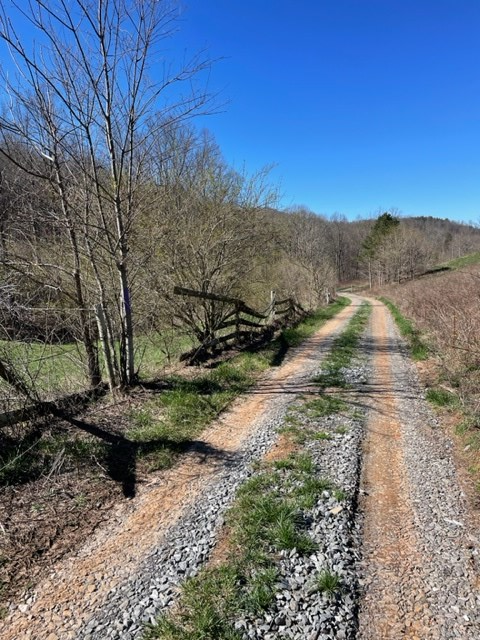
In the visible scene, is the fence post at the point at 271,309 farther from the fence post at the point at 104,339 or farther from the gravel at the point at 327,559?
the gravel at the point at 327,559

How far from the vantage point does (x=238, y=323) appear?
35.6ft

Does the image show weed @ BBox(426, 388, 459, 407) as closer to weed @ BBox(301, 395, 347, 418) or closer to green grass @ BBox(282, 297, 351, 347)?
weed @ BBox(301, 395, 347, 418)

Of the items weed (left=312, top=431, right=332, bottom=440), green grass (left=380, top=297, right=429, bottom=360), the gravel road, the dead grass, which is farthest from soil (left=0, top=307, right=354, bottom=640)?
green grass (left=380, top=297, right=429, bottom=360)

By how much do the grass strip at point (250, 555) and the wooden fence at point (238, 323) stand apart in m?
4.99

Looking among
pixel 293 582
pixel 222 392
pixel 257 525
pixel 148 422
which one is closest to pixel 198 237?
pixel 222 392

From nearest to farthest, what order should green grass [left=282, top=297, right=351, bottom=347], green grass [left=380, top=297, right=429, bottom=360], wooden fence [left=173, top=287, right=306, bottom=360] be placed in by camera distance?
1. wooden fence [left=173, top=287, right=306, bottom=360]
2. green grass [left=380, top=297, right=429, bottom=360]
3. green grass [left=282, top=297, right=351, bottom=347]

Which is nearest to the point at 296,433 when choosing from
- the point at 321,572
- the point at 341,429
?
the point at 341,429

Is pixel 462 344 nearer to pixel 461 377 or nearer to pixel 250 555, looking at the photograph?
pixel 461 377

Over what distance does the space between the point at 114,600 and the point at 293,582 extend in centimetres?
124

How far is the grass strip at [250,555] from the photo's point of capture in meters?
2.38

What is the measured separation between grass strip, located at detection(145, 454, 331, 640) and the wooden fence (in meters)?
4.99

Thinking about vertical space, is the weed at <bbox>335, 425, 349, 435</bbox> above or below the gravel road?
above

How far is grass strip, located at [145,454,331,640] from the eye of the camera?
238cm

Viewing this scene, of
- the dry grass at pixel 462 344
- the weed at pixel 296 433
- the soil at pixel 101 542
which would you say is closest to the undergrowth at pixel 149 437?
the soil at pixel 101 542
